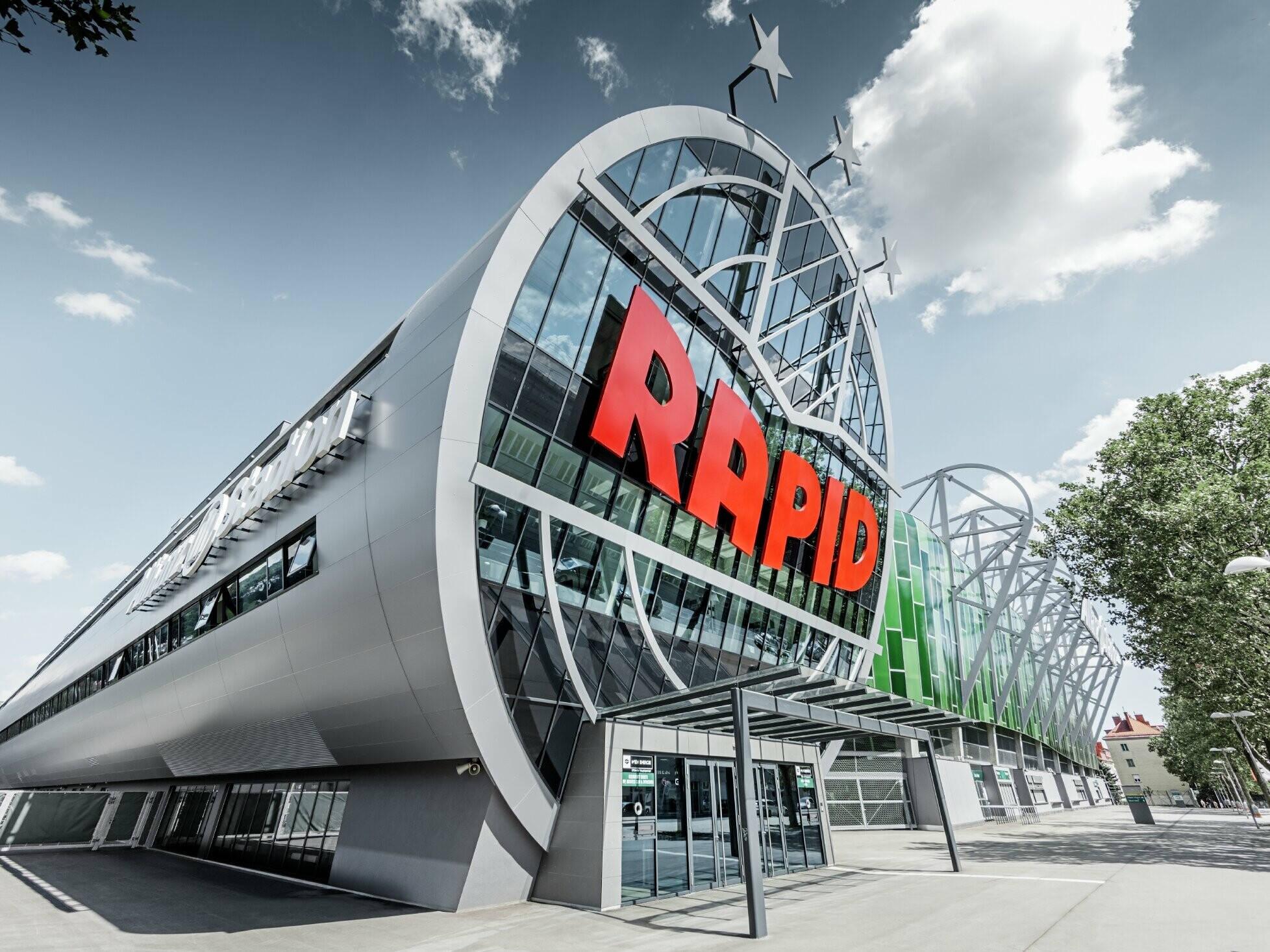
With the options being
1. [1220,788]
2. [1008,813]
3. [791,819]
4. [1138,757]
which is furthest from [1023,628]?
[1138,757]

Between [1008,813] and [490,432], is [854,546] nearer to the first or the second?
[490,432]

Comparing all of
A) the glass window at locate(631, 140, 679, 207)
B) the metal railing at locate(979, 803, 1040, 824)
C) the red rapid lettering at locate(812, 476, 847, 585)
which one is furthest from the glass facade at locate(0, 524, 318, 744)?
the metal railing at locate(979, 803, 1040, 824)

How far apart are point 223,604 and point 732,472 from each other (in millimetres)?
16030

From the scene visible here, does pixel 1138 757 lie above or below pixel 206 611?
above

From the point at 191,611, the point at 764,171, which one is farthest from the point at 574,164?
the point at 191,611

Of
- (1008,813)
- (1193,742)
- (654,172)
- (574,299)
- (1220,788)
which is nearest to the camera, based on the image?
(574,299)

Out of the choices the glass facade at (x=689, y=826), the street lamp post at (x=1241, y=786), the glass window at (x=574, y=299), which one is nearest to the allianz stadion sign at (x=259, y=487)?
the glass window at (x=574, y=299)

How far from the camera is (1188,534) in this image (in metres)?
22.5

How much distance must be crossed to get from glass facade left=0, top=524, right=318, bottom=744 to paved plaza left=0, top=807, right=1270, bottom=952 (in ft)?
22.8

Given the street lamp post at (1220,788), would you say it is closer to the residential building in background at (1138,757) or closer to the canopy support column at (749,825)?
the residential building in background at (1138,757)

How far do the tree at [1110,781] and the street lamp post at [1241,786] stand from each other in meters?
17.9

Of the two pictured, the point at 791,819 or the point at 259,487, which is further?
the point at 791,819

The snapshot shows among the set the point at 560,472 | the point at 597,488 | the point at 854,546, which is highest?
the point at 854,546

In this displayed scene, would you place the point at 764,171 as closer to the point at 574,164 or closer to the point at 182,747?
the point at 574,164
